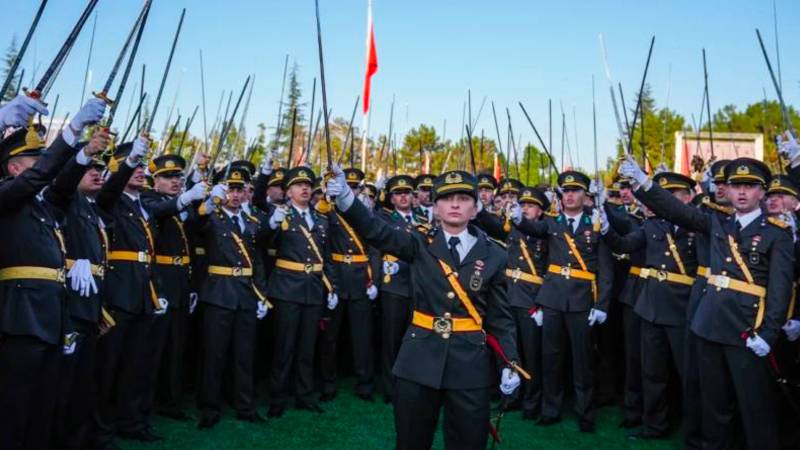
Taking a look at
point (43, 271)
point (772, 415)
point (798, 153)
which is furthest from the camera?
point (798, 153)

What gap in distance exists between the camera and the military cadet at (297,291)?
7.34 meters

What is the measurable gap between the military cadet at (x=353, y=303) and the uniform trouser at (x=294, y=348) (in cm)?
56

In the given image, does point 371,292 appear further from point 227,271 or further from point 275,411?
point 227,271

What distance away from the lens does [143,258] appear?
241 inches

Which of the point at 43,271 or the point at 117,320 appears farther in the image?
the point at 117,320

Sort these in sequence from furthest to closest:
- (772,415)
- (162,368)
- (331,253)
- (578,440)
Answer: (331,253) < (162,368) < (578,440) < (772,415)

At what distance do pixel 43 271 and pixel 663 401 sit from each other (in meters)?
6.08

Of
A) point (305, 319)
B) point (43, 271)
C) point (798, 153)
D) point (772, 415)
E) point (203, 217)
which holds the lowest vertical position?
point (772, 415)

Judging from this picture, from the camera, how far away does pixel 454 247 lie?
435 cm

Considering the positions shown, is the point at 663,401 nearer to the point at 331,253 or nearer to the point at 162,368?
the point at 331,253

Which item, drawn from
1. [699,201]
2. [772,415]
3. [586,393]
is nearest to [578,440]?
[586,393]

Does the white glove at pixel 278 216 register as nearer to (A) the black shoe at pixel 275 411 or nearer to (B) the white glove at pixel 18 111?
(A) the black shoe at pixel 275 411

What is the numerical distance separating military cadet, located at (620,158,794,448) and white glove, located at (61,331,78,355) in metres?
4.55

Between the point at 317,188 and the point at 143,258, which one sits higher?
the point at 317,188
